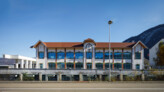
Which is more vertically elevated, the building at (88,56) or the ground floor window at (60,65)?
the building at (88,56)

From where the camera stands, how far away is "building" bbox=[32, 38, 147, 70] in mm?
30719

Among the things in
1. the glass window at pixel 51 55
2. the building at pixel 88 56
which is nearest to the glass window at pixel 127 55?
the building at pixel 88 56

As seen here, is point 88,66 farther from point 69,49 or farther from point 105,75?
point 105,75

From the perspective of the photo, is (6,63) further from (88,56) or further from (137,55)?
(137,55)

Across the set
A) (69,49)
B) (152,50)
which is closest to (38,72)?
(69,49)

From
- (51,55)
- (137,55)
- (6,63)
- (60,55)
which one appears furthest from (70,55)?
(6,63)

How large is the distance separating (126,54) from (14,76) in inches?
1061

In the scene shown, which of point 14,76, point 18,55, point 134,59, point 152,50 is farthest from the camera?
point 152,50

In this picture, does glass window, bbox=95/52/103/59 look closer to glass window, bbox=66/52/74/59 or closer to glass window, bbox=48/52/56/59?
glass window, bbox=66/52/74/59

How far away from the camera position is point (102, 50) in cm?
3119

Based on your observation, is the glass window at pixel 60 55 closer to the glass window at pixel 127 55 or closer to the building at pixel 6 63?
the building at pixel 6 63

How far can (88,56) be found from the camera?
31.1m

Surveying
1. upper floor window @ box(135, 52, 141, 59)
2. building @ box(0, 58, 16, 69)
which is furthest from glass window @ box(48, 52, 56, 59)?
upper floor window @ box(135, 52, 141, 59)

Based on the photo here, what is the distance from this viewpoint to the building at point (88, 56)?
30.7 meters
